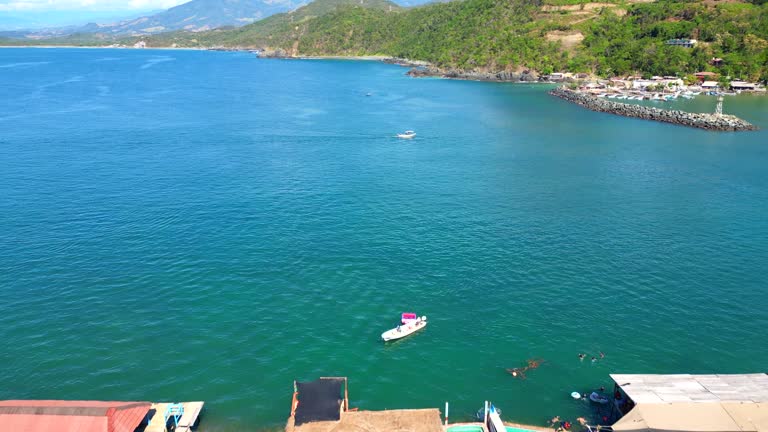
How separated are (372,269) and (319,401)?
76.5 feet

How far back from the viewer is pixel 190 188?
78938 mm

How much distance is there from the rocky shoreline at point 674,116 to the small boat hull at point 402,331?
Result: 114756mm

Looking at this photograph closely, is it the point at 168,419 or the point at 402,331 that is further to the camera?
the point at 402,331

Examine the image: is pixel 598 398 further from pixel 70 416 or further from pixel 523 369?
pixel 70 416

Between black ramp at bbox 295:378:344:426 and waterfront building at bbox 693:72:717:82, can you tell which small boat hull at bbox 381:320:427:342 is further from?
waterfront building at bbox 693:72:717:82

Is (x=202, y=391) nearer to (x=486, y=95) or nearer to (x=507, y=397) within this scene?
(x=507, y=397)

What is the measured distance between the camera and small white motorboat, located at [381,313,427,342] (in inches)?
1655

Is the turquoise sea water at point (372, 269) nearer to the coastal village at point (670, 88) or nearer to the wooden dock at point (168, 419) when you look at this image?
the wooden dock at point (168, 419)

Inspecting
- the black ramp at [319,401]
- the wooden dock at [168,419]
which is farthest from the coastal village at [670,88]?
the wooden dock at [168,419]

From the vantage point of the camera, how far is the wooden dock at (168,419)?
31688 mm

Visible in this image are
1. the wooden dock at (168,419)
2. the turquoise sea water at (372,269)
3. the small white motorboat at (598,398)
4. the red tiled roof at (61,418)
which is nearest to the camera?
the red tiled roof at (61,418)

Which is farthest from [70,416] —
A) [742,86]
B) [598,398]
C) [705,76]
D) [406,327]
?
[705,76]

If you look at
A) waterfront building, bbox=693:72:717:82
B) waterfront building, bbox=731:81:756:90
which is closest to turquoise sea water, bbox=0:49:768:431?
waterfront building, bbox=731:81:756:90

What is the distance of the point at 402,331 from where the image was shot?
4228 cm
